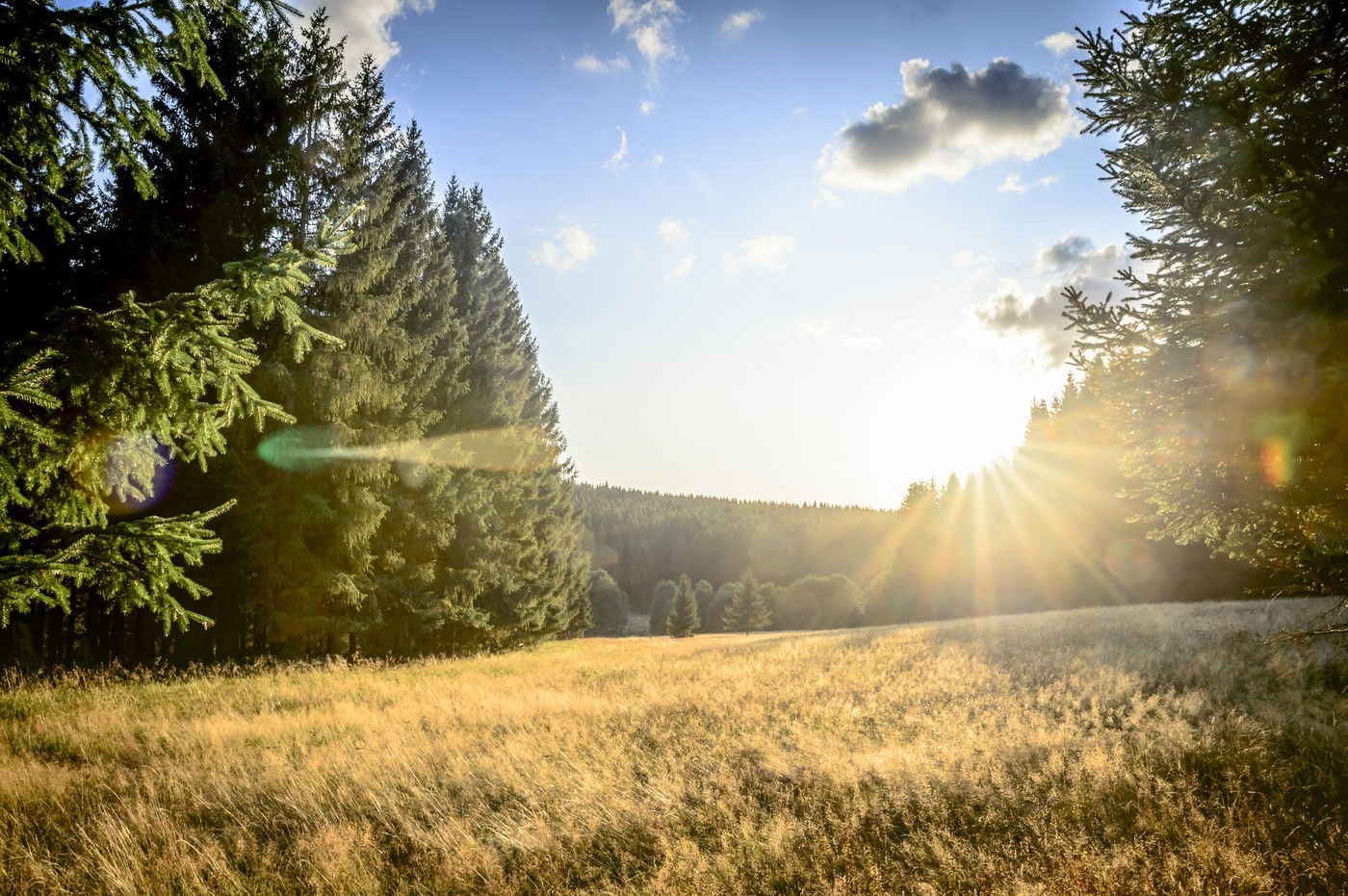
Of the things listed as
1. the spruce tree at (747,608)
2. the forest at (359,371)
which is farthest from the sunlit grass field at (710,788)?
the spruce tree at (747,608)

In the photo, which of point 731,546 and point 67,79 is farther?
point 731,546

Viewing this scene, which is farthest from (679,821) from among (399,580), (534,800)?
(399,580)

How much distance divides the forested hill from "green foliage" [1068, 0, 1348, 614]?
8384cm

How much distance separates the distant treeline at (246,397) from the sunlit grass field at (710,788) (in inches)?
71.5

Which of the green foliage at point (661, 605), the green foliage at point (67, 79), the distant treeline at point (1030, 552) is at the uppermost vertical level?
the green foliage at point (67, 79)

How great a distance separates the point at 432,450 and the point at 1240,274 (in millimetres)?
16772

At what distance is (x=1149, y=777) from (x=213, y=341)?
8.31 m

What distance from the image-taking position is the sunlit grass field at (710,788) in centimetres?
388

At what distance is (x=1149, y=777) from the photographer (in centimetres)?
470

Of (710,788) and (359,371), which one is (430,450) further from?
(710,788)

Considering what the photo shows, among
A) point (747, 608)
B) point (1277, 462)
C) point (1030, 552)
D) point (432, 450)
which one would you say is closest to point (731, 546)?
point (747, 608)

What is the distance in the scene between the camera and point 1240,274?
5531 millimetres

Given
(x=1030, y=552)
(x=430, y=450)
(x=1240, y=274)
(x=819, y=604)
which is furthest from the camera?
(x=819, y=604)

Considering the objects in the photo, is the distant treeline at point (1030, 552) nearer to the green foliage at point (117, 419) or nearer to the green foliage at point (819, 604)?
the green foliage at point (819, 604)
